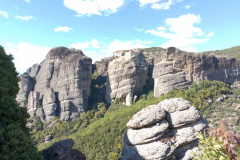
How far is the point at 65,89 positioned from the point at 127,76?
13.7 metres

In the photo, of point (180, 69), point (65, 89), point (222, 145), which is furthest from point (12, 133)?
point (65, 89)

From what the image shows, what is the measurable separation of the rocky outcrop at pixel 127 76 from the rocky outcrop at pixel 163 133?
977 inches

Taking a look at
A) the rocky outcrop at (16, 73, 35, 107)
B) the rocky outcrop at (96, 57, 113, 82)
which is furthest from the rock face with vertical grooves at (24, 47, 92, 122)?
the rocky outcrop at (96, 57, 113, 82)

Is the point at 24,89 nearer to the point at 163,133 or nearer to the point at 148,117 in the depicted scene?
the point at 148,117

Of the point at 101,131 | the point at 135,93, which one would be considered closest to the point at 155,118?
the point at 101,131

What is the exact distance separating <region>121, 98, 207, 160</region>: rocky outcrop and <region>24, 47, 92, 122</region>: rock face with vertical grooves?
27177 mm

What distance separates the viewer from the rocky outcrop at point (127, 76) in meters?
34.8

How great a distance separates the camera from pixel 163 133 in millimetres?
9250

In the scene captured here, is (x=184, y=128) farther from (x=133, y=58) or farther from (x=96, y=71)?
(x=96, y=71)

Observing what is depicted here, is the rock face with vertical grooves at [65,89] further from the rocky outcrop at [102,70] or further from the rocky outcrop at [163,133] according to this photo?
the rocky outcrop at [163,133]

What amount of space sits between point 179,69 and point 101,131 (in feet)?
54.9

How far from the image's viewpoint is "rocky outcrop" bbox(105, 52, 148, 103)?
34.8 m

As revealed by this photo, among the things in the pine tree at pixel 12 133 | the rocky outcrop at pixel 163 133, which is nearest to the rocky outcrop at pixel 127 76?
the rocky outcrop at pixel 163 133

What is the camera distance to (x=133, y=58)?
116 ft
